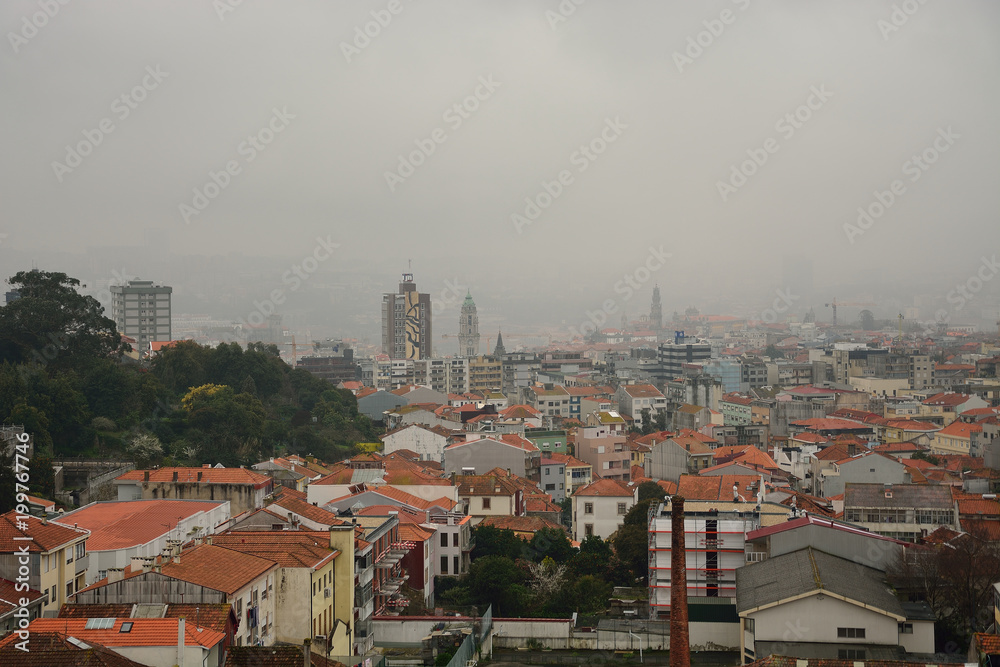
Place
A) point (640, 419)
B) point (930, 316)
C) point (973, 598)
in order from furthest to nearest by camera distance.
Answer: point (930, 316) < point (640, 419) < point (973, 598)

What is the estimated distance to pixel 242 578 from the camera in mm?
10336

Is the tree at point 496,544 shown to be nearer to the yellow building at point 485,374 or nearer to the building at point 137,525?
the building at point 137,525

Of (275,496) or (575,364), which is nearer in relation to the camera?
(275,496)

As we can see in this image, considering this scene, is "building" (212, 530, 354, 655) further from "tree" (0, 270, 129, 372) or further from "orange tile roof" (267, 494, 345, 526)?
"tree" (0, 270, 129, 372)

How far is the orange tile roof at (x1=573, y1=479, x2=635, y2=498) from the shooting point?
2152cm

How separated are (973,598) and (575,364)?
59441mm

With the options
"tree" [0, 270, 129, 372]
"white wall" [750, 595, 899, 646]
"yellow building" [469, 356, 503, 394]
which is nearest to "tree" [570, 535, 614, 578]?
"white wall" [750, 595, 899, 646]

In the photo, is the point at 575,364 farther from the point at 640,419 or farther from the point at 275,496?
the point at 275,496

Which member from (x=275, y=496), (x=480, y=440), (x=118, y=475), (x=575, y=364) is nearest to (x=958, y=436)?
(x=480, y=440)

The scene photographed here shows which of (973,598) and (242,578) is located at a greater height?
(242,578)

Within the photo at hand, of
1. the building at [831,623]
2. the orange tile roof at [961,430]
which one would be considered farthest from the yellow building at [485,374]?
the building at [831,623]

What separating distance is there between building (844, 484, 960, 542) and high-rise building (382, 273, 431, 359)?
210 feet

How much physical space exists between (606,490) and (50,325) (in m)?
13.0

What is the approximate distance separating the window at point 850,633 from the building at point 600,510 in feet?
31.7
